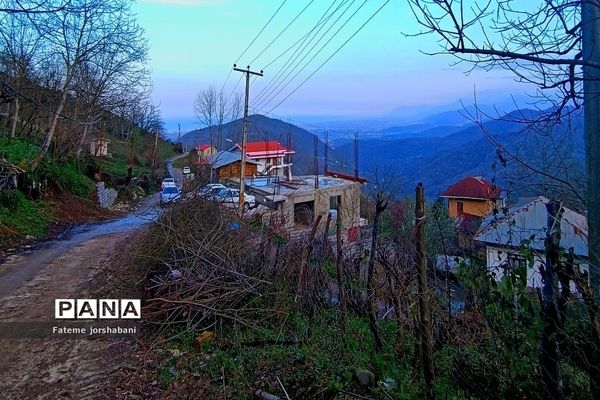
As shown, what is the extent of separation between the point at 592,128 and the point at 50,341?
217 inches

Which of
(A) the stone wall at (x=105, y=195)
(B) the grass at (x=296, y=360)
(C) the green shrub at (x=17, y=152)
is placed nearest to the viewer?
(B) the grass at (x=296, y=360)

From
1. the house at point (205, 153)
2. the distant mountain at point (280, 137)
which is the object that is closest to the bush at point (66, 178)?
the house at point (205, 153)

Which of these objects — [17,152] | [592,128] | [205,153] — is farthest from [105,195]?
[592,128]

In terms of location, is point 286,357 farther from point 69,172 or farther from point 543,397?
point 69,172

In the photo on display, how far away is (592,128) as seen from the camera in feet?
7.22

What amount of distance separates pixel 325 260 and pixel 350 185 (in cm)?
2335

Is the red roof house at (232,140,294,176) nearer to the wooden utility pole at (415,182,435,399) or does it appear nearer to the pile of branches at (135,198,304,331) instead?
the pile of branches at (135,198,304,331)

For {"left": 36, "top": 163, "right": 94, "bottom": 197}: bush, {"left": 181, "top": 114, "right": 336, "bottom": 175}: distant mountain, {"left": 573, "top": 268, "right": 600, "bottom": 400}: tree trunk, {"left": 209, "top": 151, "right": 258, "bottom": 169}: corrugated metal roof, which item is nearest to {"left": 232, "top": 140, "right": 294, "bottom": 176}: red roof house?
{"left": 181, "top": 114, "right": 336, "bottom": 175}: distant mountain

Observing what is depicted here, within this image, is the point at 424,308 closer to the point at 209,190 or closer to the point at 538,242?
the point at 538,242

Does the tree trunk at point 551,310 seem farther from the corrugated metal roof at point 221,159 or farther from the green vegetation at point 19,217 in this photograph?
the green vegetation at point 19,217

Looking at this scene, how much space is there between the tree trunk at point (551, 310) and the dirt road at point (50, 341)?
349 centimetres

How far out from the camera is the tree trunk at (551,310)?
2.22 m

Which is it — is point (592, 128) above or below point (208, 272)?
above

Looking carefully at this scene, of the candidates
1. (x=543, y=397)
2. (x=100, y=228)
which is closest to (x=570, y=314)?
(x=543, y=397)
